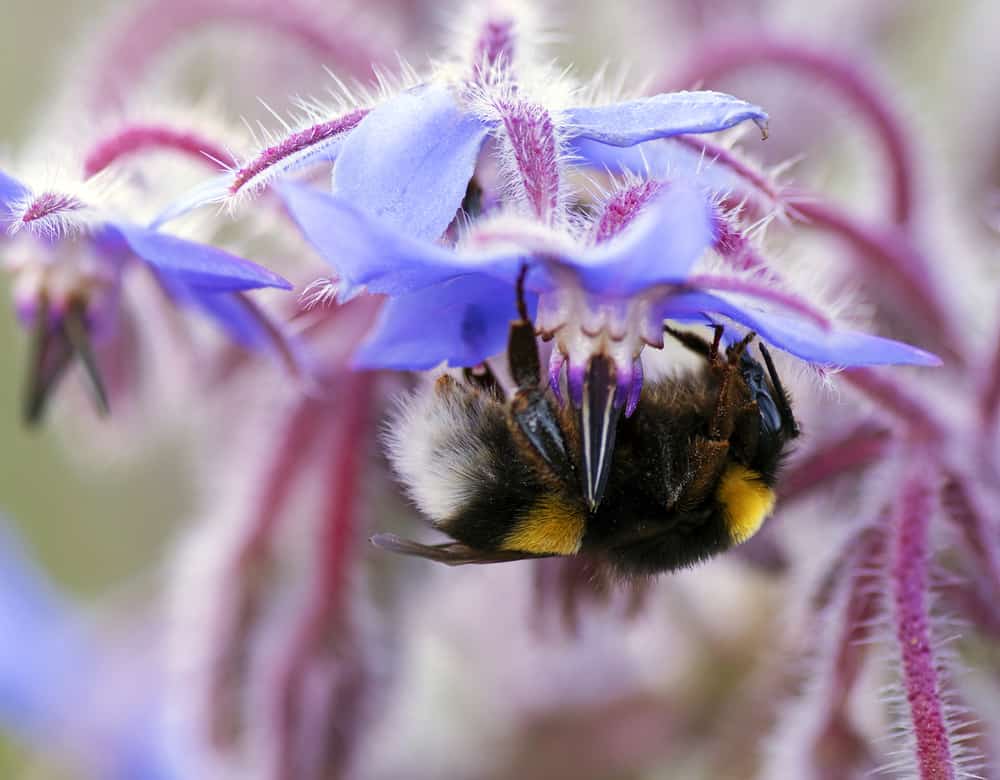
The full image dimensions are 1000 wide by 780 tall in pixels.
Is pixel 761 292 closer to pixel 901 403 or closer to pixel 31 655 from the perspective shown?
pixel 901 403

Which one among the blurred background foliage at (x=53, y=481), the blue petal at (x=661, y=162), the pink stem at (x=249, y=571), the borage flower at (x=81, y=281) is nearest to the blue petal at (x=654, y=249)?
the blue petal at (x=661, y=162)

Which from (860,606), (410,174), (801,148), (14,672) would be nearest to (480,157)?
(410,174)

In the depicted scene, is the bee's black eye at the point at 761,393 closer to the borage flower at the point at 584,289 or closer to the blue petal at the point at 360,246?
the borage flower at the point at 584,289

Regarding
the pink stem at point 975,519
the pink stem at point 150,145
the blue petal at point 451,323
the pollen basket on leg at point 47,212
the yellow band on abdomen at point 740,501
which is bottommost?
the yellow band on abdomen at point 740,501

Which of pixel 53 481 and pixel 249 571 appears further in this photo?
pixel 53 481

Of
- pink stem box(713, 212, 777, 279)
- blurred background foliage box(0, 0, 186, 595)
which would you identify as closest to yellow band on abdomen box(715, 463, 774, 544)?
pink stem box(713, 212, 777, 279)

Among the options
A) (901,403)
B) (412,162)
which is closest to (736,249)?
(412,162)

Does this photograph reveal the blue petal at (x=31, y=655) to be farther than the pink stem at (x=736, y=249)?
Yes
